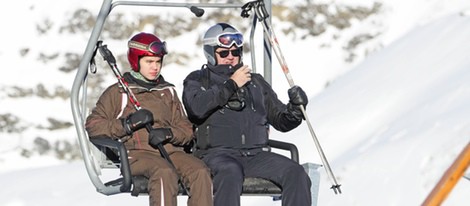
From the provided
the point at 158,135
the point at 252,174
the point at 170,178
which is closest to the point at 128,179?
the point at 170,178

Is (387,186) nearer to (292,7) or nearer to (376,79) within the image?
(376,79)

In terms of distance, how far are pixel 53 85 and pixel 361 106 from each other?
10.2 metres

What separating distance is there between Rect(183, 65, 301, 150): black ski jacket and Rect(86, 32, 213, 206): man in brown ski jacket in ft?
0.39

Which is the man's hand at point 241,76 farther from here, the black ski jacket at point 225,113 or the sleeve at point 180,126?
the sleeve at point 180,126

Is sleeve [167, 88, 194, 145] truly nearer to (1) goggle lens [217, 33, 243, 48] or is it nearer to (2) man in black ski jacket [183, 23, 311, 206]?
(2) man in black ski jacket [183, 23, 311, 206]

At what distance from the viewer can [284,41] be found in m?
20.0

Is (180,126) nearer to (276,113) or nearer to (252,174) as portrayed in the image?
(252,174)

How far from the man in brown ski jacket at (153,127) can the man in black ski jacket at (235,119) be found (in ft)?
0.33

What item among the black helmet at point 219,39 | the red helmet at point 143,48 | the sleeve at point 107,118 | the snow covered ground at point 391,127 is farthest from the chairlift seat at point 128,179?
the snow covered ground at point 391,127

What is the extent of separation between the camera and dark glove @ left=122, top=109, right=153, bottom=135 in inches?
239

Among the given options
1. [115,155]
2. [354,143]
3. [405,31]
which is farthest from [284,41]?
[115,155]

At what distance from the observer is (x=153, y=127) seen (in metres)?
6.35

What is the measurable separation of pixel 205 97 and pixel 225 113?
24cm

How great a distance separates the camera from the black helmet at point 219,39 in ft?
21.5
